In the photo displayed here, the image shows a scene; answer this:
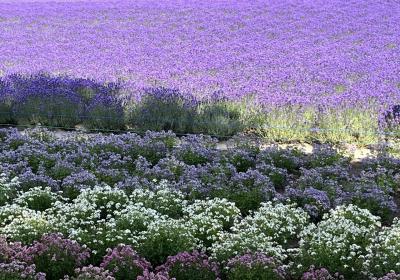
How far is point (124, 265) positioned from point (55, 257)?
51cm

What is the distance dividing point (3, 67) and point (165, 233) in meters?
8.40

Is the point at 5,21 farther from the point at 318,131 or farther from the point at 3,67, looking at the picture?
the point at 318,131

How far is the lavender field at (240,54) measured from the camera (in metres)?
9.57

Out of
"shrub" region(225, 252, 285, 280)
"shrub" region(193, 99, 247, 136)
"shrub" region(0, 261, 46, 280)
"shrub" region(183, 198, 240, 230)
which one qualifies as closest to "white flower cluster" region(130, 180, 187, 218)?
"shrub" region(183, 198, 240, 230)

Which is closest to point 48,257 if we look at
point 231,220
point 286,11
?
point 231,220

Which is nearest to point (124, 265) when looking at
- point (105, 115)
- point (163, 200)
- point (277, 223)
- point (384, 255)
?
point (163, 200)

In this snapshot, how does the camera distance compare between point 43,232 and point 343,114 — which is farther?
point 343,114

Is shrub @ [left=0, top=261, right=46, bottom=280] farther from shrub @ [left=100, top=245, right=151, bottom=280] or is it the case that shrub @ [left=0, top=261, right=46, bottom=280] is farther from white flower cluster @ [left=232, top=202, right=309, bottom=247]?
white flower cluster @ [left=232, top=202, right=309, bottom=247]

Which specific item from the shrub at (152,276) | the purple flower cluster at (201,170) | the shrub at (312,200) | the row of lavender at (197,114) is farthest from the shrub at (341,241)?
the row of lavender at (197,114)

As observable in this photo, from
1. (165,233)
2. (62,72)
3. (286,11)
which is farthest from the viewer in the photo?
(286,11)

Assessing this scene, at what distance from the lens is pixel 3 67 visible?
1292 centimetres

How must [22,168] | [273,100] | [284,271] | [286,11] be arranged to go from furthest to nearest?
[286,11]
[273,100]
[22,168]
[284,271]

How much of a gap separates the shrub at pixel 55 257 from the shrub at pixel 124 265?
22 centimetres

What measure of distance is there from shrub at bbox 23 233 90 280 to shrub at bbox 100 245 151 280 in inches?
8.8
